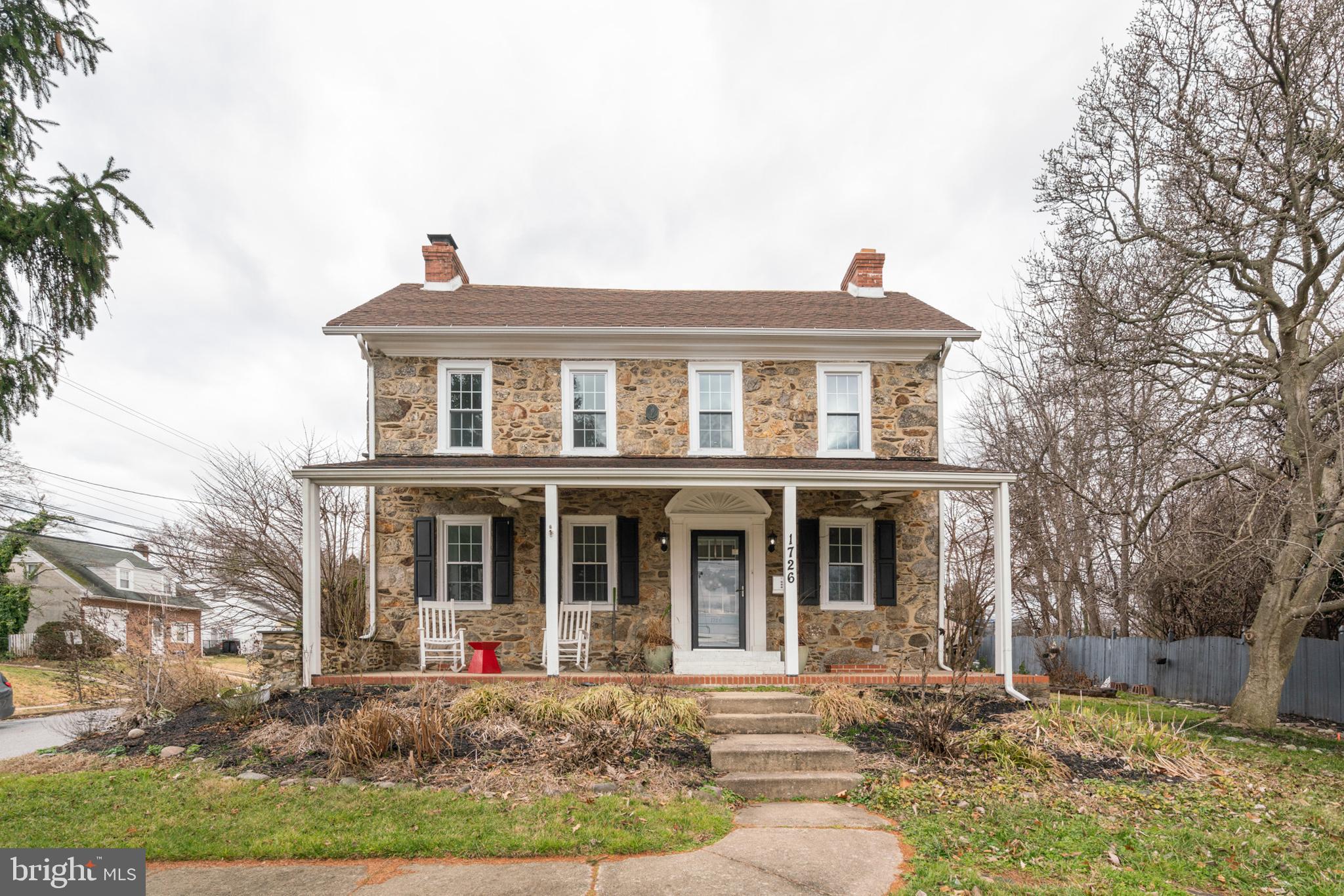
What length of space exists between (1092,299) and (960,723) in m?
5.17

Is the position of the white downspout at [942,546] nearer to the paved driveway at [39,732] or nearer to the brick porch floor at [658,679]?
the brick porch floor at [658,679]

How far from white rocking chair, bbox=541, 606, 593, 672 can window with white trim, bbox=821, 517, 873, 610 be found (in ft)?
11.7

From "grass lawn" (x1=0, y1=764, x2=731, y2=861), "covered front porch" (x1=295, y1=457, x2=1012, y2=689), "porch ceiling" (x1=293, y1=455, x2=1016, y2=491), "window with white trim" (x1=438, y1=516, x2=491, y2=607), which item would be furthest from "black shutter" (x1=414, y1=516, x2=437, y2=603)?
"grass lawn" (x1=0, y1=764, x2=731, y2=861)

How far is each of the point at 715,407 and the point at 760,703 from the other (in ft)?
16.1

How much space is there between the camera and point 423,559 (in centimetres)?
1146

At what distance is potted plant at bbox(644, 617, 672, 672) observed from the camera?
11.0m

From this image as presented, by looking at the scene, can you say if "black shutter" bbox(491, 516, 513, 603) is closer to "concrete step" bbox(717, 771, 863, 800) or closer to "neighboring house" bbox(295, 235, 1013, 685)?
"neighboring house" bbox(295, 235, 1013, 685)

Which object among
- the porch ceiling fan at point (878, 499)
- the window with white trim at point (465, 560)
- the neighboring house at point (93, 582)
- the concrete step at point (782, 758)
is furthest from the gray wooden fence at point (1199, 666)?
the neighboring house at point (93, 582)

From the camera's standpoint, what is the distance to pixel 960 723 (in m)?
8.13

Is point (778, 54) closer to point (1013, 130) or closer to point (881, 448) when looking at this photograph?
point (1013, 130)

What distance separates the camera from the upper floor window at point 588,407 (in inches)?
469

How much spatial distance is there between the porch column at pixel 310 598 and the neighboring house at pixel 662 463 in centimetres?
161

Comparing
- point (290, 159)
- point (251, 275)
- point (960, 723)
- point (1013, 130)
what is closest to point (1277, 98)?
point (1013, 130)

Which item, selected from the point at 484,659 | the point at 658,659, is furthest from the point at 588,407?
the point at 484,659
